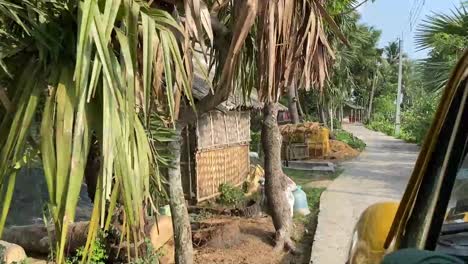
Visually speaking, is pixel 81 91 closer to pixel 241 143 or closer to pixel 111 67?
pixel 111 67

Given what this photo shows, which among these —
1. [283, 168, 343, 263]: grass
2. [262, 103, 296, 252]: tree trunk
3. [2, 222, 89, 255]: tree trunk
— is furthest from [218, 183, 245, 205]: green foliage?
[2, 222, 89, 255]: tree trunk

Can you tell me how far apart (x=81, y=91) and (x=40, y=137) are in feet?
1.12

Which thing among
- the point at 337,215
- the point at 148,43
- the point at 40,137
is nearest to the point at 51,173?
the point at 40,137

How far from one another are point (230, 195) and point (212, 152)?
3.43 ft


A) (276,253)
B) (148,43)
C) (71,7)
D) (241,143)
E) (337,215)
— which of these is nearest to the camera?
(148,43)

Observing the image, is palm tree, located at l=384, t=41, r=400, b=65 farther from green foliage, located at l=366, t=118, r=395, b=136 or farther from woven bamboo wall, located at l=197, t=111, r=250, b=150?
woven bamboo wall, located at l=197, t=111, r=250, b=150

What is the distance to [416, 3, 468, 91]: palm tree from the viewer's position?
34.6ft

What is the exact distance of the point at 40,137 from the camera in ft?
8.84

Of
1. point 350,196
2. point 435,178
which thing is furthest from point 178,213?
point 350,196

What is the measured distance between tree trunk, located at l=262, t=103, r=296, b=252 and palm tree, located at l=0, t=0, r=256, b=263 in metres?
5.52

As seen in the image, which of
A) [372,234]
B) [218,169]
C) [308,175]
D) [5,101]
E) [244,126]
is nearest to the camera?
[372,234]

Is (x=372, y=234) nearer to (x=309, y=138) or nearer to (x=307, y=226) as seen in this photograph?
(x=307, y=226)

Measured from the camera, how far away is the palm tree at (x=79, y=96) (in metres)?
2.54

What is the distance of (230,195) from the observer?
12.1m
